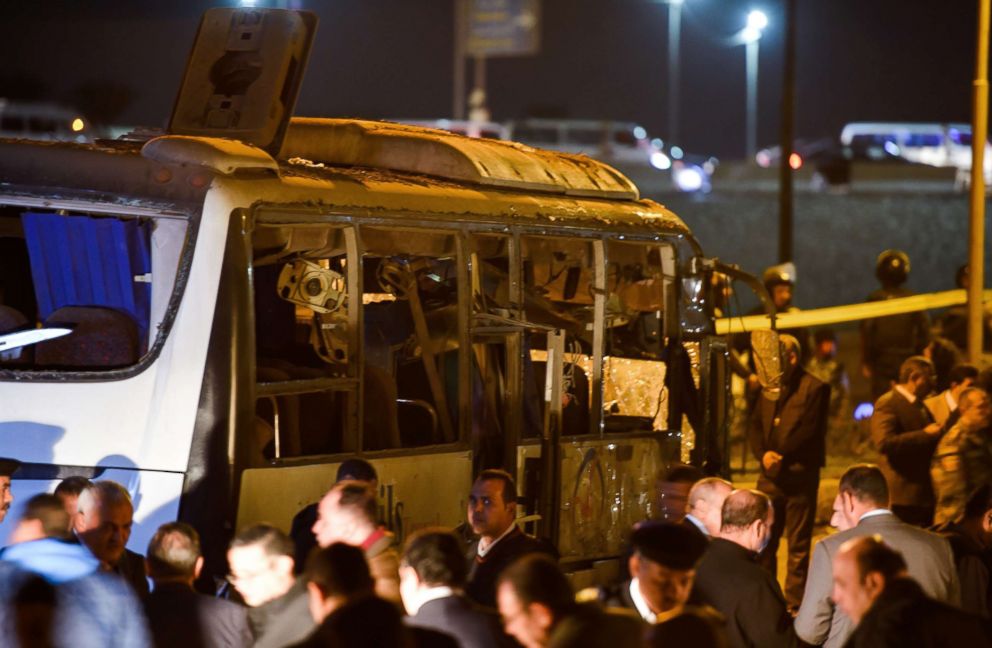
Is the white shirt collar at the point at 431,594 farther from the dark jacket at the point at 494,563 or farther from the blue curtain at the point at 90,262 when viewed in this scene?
the blue curtain at the point at 90,262

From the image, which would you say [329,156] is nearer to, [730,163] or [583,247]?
[583,247]

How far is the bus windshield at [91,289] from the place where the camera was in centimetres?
762

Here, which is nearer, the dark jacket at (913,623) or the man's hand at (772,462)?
the dark jacket at (913,623)

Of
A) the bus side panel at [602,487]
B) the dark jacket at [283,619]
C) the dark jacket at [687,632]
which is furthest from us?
the bus side panel at [602,487]

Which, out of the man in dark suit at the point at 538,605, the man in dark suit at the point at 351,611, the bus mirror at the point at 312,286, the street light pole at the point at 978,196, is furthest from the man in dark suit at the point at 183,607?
the street light pole at the point at 978,196

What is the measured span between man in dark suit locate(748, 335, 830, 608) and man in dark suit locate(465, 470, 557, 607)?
389cm

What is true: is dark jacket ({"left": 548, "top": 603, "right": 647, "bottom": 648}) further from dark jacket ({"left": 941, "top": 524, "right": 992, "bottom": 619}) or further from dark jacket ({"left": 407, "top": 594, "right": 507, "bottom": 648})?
dark jacket ({"left": 941, "top": 524, "right": 992, "bottom": 619})

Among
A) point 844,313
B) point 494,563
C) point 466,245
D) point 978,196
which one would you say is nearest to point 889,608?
point 494,563

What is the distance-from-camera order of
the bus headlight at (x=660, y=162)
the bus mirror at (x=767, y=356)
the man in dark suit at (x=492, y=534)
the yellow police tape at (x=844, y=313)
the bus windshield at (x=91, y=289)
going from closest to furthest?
the man in dark suit at (x=492, y=534) → the bus windshield at (x=91, y=289) → the bus mirror at (x=767, y=356) → the yellow police tape at (x=844, y=313) → the bus headlight at (x=660, y=162)

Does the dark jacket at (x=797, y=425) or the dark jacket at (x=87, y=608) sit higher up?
the dark jacket at (x=797, y=425)

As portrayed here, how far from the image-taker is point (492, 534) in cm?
738

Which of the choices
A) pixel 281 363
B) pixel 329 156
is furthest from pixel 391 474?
pixel 329 156

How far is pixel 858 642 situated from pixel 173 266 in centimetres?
380

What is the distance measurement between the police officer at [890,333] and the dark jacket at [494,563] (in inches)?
350
